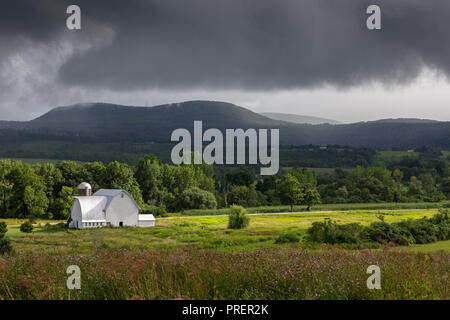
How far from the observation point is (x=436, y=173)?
383ft

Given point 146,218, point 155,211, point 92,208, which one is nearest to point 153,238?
point 146,218

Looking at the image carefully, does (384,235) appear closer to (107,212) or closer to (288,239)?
(288,239)

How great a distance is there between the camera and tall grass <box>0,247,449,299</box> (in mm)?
6469

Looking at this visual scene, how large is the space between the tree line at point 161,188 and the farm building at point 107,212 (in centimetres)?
905

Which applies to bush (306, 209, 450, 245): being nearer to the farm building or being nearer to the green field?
the green field

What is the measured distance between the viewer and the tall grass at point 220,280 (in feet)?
21.2

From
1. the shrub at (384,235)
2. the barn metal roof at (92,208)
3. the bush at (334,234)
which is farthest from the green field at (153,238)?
the barn metal roof at (92,208)

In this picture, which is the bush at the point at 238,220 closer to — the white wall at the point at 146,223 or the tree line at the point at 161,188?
the white wall at the point at 146,223

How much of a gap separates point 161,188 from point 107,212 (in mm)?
27280

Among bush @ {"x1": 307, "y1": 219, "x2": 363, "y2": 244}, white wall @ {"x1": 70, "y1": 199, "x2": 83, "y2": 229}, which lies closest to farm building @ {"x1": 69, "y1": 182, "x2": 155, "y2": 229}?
white wall @ {"x1": 70, "y1": 199, "x2": 83, "y2": 229}

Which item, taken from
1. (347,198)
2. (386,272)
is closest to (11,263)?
(386,272)
